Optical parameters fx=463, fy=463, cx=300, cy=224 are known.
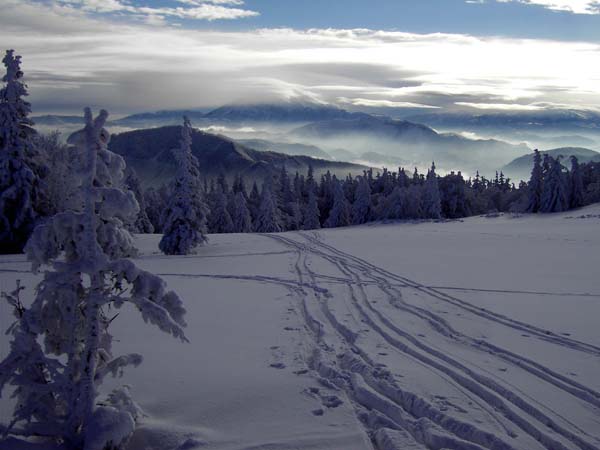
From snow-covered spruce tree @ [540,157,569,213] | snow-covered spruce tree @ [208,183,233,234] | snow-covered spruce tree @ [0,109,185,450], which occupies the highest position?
snow-covered spruce tree @ [540,157,569,213]

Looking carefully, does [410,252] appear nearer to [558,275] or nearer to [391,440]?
[558,275]

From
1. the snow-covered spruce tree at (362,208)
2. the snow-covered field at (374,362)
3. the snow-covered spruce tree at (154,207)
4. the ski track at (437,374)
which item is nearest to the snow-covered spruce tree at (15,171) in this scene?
the snow-covered field at (374,362)

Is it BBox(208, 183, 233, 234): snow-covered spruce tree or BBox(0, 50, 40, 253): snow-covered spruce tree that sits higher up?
BBox(0, 50, 40, 253): snow-covered spruce tree

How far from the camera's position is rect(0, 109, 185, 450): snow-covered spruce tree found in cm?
507

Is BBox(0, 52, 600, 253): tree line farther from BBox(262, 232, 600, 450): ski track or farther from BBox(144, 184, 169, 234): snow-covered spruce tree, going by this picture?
BBox(262, 232, 600, 450): ski track

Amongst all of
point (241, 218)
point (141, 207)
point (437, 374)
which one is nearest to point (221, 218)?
point (241, 218)

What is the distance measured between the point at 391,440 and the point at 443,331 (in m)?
4.76

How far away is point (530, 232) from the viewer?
3052 cm

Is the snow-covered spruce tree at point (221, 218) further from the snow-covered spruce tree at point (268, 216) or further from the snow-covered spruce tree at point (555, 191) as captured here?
the snow-covered spruce tree at point (555, 191)

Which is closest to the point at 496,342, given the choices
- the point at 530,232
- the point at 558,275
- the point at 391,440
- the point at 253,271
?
the point at 391,440

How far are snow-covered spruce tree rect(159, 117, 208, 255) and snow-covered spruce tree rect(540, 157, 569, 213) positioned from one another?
4179 cm

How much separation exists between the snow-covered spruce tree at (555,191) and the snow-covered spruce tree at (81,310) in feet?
183

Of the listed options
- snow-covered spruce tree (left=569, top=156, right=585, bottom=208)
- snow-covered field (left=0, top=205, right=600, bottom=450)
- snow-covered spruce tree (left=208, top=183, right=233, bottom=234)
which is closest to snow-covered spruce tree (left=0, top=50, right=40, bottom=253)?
snow-covered field (left=0, top=205, right=600, bottom=450)

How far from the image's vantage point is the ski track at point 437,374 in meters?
5.39
